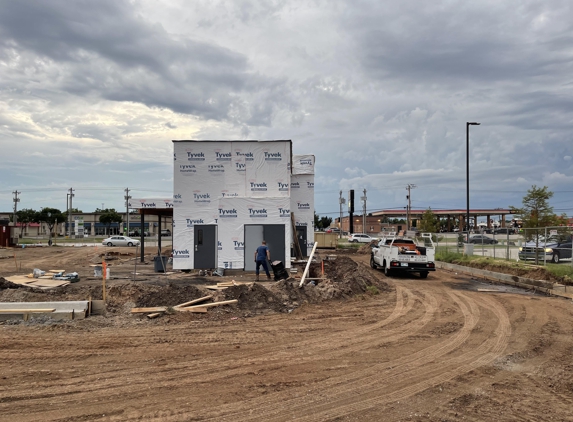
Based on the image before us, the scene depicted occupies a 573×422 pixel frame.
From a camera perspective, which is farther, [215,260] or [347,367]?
[215,260]

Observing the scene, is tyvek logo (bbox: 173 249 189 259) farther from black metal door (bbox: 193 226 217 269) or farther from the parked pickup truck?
the parked pickup truck

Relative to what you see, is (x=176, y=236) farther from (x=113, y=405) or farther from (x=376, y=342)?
(x=113, y=405)

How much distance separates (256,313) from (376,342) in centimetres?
391

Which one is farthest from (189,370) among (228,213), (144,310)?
(228,213)

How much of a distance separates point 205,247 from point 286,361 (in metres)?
14.7

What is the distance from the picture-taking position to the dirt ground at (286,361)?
575 cm

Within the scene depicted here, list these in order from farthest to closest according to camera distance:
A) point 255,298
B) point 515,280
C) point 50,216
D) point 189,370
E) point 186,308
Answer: point 50,216 < point 515,280 < point 255,298 < point 186,308 < point 189,370

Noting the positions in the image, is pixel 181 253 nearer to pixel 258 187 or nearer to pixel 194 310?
pixel 258 187

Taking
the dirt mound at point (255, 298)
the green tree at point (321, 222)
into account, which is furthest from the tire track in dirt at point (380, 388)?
the green tree at point (321, 222)

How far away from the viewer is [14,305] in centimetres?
1146

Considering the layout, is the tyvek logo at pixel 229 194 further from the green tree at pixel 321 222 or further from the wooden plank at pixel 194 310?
the green tree at pixel 321 222

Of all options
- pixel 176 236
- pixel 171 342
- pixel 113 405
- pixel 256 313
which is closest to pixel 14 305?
pixel 171 342

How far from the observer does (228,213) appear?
2197 cm

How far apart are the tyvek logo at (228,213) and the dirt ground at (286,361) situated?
8.35 m
